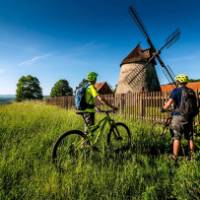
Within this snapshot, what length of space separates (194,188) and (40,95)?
59765 millimetres

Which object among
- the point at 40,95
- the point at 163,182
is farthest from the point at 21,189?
the point at 40,95

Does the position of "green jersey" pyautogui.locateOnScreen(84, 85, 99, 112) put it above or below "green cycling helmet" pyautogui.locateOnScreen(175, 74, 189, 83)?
below

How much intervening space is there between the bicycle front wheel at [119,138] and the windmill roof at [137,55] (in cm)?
1823

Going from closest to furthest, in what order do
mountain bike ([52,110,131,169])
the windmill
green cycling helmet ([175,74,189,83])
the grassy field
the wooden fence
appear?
the grassy field → mountain bike ([52,110,131,169]) → green cycling helmet ([175,74,189,83]) → the wooden fence → the windmill

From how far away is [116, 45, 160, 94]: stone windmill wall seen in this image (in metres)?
22.3

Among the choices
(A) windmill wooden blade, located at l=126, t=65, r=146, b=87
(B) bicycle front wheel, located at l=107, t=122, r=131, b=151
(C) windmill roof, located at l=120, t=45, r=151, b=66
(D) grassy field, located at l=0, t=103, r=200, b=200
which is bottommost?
(D) grassy field, located at l=0, t=103, r=200, b=200

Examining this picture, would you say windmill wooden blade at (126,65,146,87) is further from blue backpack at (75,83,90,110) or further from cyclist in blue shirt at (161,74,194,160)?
blue backpack at (75,83,90,110)

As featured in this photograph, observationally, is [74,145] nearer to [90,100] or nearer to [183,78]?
[90,100]

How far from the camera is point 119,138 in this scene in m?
4.82

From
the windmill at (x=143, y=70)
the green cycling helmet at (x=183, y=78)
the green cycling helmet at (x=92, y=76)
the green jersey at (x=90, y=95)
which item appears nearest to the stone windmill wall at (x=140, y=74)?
the windmill at (x=143, y=70)

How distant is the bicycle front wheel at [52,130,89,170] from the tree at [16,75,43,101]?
182ft

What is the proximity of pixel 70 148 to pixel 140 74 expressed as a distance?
19.3 metres

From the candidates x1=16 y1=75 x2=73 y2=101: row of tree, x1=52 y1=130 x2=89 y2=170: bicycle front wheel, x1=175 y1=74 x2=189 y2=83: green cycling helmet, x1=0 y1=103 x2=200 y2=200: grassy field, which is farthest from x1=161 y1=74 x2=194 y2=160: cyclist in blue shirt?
A: x1=16 y1=75 x2=73 y2=101: row of tree

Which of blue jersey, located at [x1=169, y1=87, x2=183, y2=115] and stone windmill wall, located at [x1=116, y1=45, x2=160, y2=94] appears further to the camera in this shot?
stone windmill wall, located at [x1=116, y1=45, x2=160, y2=94]
